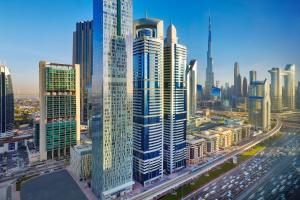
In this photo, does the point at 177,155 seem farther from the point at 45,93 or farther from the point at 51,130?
the point at 45,93

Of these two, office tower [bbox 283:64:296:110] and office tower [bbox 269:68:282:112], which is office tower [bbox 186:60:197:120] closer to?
office tower [bbox 269:68:282:112]

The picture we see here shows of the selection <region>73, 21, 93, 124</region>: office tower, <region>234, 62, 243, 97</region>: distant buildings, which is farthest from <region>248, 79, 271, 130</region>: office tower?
<region>73, 21, 93, 124</region>: office tower

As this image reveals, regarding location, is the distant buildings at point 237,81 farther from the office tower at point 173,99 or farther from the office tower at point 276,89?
the office tower at point 173,99

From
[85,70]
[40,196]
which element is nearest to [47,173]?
[40,196]

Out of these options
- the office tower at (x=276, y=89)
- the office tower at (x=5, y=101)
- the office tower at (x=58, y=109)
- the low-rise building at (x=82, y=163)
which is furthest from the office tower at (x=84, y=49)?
the office tower at (x=276, y=89)

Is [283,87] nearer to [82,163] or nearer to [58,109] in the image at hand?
[82,163]

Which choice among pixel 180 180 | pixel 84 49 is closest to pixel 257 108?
pixel 180 180

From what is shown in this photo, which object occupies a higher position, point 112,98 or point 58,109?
point 112,98
